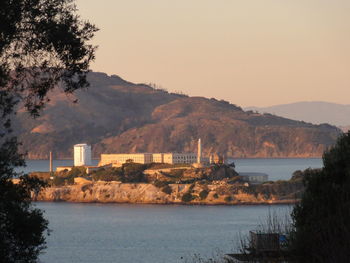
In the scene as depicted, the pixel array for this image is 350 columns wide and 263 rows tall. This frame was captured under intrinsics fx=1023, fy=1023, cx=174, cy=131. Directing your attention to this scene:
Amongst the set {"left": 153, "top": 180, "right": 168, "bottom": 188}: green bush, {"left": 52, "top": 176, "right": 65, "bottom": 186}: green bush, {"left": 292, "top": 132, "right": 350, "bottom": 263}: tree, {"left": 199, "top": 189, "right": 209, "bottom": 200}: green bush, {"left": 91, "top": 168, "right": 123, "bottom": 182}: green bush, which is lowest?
{"left": 199, "top": 189, "right": 209, "bottom": 200}: green bush

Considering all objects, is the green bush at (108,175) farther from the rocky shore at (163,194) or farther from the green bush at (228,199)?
the green bush at (228,199)

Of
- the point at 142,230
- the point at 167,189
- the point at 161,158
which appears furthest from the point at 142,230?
the point at 161,158

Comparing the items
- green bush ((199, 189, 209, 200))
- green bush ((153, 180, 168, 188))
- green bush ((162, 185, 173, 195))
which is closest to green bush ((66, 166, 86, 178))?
green bush ((153, 180, 168, 188))

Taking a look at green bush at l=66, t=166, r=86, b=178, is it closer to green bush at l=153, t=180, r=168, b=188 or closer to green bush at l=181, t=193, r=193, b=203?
green bush at l=153, t=180, r=168, b=188

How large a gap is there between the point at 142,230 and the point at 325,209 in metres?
87.9

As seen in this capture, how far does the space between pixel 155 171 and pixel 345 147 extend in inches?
5929

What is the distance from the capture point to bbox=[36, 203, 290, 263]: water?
77.8 m

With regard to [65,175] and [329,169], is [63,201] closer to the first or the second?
[65,175]

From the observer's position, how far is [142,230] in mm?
106312

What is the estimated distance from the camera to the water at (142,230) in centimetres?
7781

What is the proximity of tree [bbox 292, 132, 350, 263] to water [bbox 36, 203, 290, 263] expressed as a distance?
41238 millimetres

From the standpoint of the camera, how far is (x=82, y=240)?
93.9 m

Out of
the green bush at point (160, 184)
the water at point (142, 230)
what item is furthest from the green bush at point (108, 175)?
the water at point (142, 230)

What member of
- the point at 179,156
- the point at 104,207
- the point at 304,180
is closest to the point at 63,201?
the point at 104,207
